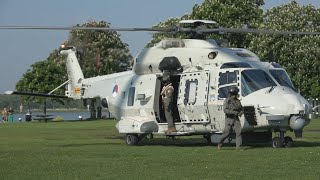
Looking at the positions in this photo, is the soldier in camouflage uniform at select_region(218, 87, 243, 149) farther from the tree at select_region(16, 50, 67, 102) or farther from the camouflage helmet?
the tree at select_region(16, 50, 67, 102)

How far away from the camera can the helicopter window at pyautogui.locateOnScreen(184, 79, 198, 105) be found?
81.8 feet

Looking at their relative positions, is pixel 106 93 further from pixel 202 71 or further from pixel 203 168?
pixel 203 168

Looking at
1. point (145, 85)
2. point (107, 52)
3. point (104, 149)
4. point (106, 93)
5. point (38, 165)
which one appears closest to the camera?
point (38, 165)

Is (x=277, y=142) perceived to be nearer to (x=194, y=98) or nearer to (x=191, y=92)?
(x=194, y=98)

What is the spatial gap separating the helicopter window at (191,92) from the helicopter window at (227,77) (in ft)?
3.65

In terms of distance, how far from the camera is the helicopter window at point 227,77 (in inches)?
932

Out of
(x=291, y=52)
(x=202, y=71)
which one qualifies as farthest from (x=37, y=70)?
(x=202, y=71)

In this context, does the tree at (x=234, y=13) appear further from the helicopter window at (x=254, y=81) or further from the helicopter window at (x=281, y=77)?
the helicopter window at (x=254, y=81)

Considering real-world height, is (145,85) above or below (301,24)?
below

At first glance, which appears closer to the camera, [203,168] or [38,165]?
[203,168]

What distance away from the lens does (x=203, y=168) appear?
1644 cm

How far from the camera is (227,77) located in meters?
23.9

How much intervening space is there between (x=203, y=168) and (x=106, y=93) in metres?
13.9

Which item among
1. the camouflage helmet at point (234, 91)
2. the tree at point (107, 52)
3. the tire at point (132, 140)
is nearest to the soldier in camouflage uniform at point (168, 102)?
the tire at point (132, 140)
